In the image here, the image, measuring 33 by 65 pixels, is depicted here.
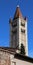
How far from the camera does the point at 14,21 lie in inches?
3659

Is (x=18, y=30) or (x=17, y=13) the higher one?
(x=17, y=13)

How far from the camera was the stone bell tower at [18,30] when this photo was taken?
86.7 metres

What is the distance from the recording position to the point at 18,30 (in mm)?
88625

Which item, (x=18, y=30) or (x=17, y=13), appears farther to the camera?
(x=17, y=13)

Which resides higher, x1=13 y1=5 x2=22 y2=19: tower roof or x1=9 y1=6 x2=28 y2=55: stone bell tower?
x1=13 y1=5 x2=22 y2=19: tower roof

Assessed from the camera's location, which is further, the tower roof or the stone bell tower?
the tower roof

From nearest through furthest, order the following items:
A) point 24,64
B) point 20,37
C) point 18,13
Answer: point 24,64 < point 20,37 < point 18,13

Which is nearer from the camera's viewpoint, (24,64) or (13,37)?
(24,64)

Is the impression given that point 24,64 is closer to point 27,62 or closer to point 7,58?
point 27,62

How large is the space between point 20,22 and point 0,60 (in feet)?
260

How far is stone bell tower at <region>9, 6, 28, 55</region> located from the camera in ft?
284

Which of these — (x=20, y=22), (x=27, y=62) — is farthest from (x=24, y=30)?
A: (x=27, y=62)

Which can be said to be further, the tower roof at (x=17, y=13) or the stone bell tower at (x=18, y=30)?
the tower roof at (x=17, y=13)

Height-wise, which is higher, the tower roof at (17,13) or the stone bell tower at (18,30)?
the tower roof at (17,13)
